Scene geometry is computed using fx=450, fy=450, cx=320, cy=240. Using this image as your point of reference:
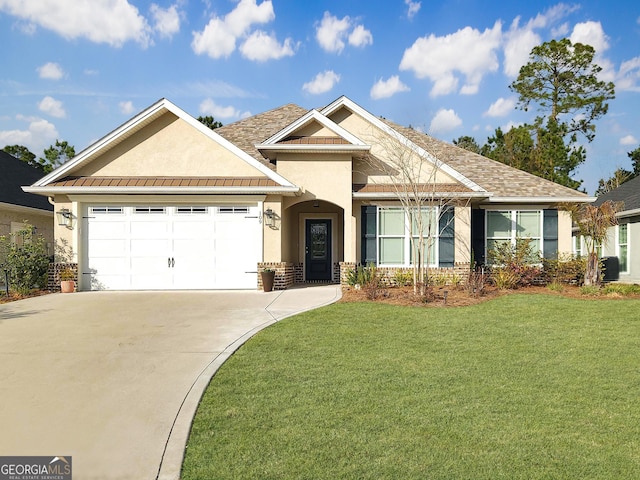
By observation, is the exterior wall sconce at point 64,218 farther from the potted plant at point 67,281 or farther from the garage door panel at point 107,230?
the potted plant at point 67,281

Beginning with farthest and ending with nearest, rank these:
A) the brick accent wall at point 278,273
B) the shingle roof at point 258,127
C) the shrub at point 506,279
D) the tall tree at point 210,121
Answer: the tall tree at point 210,121
the shingle roof at point 258,127
the brick accent wall at point 278,273
the shrub at point 506,279

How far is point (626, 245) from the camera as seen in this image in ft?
59.8

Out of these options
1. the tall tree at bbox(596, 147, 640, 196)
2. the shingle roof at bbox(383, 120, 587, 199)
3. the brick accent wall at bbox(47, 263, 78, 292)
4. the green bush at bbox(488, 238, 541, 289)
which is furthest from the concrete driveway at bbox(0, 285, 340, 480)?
the tall tree at bbox(596, 147, 640, 196)

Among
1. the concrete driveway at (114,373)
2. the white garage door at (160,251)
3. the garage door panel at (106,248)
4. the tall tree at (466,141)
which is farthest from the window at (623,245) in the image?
the tall tree at (466,141)

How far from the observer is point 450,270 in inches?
589

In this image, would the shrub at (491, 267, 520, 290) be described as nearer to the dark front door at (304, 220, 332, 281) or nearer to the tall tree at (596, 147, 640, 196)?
the dark front door at (304, 220, 332, 281)

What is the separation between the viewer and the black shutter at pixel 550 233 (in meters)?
15.8

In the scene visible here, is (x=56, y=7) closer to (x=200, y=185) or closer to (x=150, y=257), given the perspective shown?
(x=200, y=185)

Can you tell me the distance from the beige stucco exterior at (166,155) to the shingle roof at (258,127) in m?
3.25

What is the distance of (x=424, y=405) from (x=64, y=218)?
13.0 meters

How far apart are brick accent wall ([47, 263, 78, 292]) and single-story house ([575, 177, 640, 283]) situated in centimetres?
1953

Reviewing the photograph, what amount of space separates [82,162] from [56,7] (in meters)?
4.52

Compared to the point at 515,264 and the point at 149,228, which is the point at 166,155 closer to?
the point at 149,228

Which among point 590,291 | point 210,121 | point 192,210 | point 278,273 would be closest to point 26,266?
point 192,210
